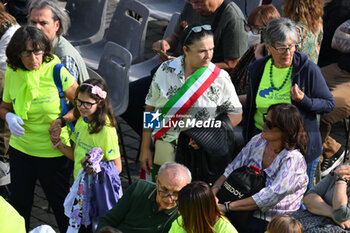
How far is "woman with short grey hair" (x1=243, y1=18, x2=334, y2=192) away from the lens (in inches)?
215

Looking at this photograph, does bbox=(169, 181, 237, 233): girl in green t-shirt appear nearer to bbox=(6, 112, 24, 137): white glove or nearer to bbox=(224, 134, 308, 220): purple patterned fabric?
bbox=(224, 134, 308, 220): purple patterned fabric

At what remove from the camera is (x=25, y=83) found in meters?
5.71

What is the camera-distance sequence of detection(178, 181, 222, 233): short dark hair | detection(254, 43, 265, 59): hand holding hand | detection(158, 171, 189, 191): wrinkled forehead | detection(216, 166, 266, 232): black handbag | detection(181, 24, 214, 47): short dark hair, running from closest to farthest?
detection(178, 181, 222, 233): short dark hair < detection(158, 171, 189, 191): wrinkled forehead < detection(216, 166, 266, 232): black handbag < detection(181, 24, 214, 47): short dark hair < detection(254, 43, 265, 59): hand holding hand

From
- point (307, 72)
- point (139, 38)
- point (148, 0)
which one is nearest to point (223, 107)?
point (307, 72)

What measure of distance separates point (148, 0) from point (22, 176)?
483 centimetres

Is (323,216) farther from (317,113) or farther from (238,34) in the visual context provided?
(238,34)

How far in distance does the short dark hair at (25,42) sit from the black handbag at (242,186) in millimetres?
1771

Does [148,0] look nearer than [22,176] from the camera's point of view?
No

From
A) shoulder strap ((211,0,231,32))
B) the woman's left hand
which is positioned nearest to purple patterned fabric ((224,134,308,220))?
the woman's left hand

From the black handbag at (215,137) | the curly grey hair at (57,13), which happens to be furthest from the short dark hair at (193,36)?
the curly grey hair at (57,13)

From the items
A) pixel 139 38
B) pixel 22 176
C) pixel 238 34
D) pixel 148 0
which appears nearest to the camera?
pixel 22 176

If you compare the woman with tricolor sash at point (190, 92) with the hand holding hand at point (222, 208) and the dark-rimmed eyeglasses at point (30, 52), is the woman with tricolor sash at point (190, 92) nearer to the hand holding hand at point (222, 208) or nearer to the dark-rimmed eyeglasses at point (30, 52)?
the hand holding hand at point (222, 208)

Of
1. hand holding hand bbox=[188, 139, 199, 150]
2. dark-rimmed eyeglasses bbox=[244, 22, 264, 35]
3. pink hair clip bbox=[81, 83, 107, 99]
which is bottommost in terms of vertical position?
hand holding hand bbox=[188, 139, 199, 150]

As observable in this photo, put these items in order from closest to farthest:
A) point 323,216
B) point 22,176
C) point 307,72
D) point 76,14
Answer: point 323,216
point 307,72
point 22,176
point 76,14
